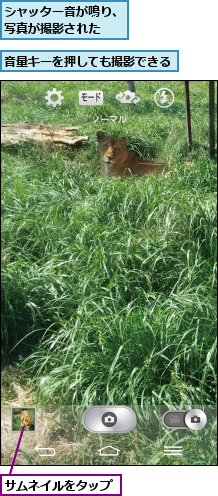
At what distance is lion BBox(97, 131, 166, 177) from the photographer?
6.84 ft

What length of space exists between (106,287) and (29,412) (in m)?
0.60

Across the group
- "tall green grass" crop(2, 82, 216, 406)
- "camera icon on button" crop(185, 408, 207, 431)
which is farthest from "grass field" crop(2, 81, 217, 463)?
"camera icon on button" crop(185, 408, 207, 431)

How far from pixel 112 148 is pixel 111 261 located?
1.64ft

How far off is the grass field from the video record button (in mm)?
160

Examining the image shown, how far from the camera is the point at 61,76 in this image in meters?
1.80

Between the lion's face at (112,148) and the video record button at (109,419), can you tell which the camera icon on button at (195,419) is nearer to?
the video record button at (109,419)

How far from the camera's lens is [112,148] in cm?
211

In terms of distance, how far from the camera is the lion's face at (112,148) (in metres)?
2.08

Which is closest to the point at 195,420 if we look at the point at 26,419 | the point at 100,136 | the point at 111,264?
the point at 26,419

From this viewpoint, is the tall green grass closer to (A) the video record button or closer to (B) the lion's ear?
(B) the lion's ear

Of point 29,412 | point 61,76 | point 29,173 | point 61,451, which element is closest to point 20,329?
point 29,412

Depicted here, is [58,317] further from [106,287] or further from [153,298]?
[153,298]

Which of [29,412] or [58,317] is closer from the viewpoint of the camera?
[29,412]

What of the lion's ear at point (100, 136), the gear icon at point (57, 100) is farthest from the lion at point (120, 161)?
the gear icon at point (57, 100)
